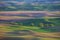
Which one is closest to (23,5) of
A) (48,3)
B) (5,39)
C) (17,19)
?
(17,19)

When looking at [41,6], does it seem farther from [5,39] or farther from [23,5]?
[5,39]

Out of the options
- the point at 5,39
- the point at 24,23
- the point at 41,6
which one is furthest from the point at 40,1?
the point at 5,39

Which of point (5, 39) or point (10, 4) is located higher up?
point (10, 4)

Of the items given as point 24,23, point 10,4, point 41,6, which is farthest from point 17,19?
point 41,6

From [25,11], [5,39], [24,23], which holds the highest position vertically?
[25,11]

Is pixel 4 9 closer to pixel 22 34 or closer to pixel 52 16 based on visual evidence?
pixel 22 34

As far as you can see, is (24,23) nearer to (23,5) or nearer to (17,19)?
(17,19)

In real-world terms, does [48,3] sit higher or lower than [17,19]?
higher
